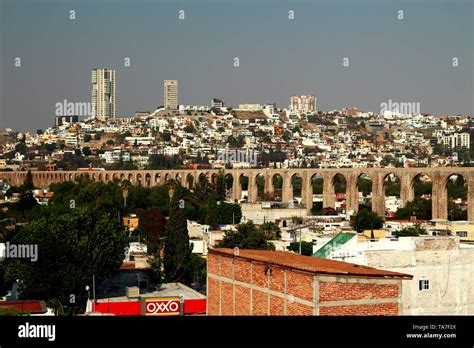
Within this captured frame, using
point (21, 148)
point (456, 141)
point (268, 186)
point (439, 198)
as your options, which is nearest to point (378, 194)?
point (439, 198)

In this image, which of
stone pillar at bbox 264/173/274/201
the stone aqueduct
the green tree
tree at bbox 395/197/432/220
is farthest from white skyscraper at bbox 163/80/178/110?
tree at bbox 395/197/432/220

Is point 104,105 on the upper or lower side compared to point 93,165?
upper

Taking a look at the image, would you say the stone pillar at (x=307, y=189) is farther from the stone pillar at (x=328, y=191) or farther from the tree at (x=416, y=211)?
the tree at (x=416, y=211)

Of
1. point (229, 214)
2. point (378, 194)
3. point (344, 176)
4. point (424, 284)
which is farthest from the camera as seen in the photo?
point (344, 176)

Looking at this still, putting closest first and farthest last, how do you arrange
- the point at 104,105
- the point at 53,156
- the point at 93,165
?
the point at 93,165 < the point at 53,156 < the point at 104,105

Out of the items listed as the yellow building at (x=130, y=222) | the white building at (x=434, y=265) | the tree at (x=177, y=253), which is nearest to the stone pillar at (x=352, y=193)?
the yellow building at (x=130, y=222)

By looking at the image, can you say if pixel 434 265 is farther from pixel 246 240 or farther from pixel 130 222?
pixel 130 222

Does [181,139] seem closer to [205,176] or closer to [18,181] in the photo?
[18,181]
